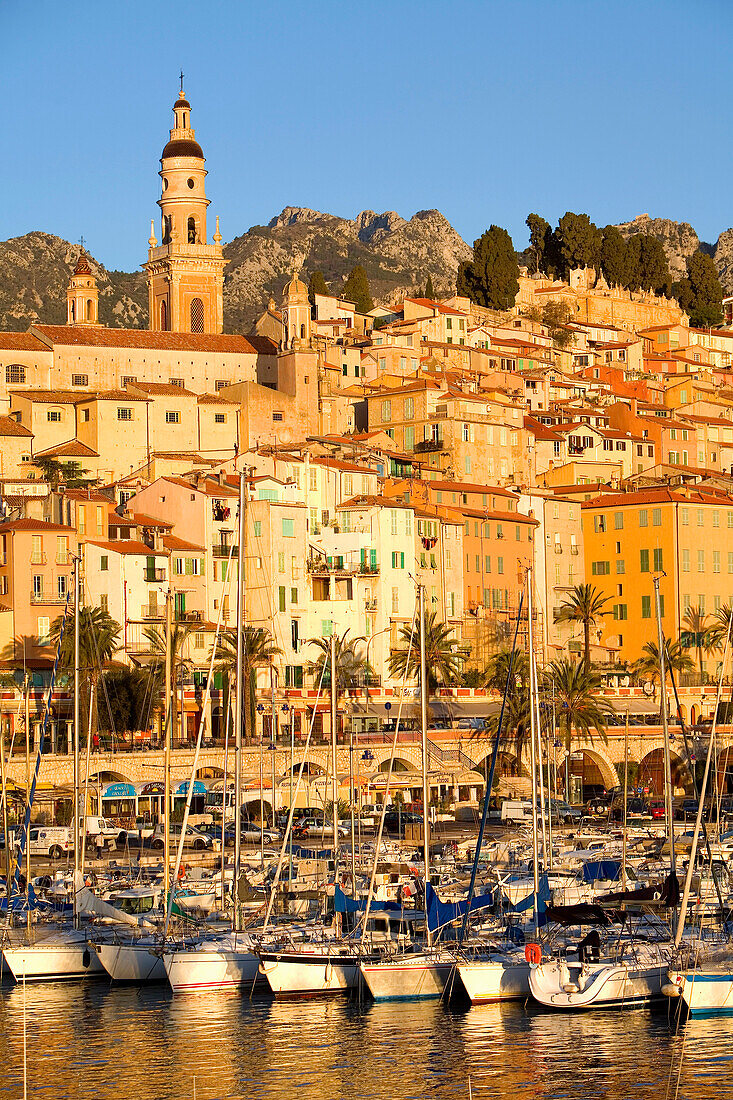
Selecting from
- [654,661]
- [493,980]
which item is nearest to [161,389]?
[654,661]

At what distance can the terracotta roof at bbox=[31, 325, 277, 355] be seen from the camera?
3999 inches

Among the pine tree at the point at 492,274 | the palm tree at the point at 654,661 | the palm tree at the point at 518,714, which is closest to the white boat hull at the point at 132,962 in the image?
the palm tree at the point at 518,714

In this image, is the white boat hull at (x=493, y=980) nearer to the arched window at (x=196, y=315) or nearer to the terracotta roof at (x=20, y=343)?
the terracotta roof at (x=20, y=343)

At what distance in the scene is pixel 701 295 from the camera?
162 m

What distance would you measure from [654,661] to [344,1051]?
53937mm

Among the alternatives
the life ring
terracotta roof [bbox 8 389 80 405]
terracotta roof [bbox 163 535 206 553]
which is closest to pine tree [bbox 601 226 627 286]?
terracotta roof [bbox 8 389 80 405]

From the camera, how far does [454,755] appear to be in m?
72.3

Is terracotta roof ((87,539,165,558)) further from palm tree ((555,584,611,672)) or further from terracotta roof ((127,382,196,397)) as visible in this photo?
terracotta roof ((127,382,196,397))

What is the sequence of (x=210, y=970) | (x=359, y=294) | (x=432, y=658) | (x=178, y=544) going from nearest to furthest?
1. (x=210, y=970)
2. (x=432, y=658)
3. (x=178, y=544)
4. (x=359, y=294)

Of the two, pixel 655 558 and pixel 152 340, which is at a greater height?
pixel 152 340

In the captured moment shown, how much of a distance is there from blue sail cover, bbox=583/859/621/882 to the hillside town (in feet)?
44.0

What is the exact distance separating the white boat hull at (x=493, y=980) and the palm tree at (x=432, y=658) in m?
37.9

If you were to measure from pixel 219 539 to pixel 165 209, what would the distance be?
43.3 meters

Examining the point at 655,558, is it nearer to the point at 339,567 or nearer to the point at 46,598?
the point at 339,567
